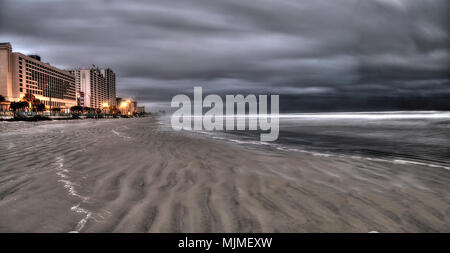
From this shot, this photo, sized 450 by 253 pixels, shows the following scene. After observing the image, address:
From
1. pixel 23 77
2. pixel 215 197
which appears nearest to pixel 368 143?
pixel 215 197

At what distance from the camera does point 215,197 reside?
4.39 meters

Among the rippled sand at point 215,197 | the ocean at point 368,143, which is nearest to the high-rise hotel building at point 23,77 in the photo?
the ocean at point 368,143

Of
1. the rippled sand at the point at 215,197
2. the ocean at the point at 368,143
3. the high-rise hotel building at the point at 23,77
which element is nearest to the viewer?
the rippled sand at the point at 215,197

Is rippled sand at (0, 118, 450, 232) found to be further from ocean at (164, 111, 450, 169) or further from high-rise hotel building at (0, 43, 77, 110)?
high-rise hotel building at (0, 43, 77, 110)

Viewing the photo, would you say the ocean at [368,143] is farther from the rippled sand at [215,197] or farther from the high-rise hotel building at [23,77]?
the high-rise hotel building at [23,77]

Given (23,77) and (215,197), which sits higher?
(23,77)

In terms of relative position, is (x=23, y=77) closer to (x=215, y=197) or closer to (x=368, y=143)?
(x=368, y=143)

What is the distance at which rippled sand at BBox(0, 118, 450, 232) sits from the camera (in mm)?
3312

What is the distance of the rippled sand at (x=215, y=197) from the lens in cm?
331

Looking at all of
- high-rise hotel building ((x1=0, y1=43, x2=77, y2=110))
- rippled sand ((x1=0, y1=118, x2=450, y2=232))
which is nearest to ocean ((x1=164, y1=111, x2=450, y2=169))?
rippled sand ((x1=0, y1=118, x2=450, y2=232))

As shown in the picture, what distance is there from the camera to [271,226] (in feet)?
10.8
